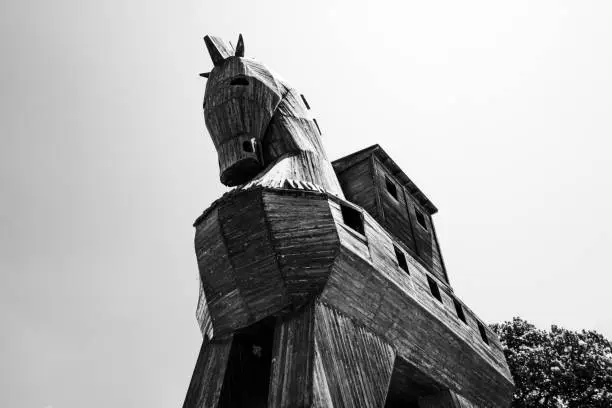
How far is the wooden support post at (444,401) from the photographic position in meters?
12.7

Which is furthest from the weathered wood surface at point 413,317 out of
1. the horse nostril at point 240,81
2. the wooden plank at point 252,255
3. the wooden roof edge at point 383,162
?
the horse nostril at point 240,81

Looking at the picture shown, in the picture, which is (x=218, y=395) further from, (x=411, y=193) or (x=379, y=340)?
(x=411, y=193)

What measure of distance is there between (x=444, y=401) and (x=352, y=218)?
4865mm

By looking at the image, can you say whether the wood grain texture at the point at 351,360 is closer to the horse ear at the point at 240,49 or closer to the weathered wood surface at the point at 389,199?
the weathered wood surface at the point at 389,199

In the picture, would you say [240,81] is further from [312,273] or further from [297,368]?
[297,368]

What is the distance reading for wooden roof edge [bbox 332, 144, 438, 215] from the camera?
17219 mm

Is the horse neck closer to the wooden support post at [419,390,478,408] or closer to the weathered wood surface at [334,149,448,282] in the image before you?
the weathered wood surface at [334,149,448,282]

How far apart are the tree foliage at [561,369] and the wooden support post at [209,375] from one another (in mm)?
14543

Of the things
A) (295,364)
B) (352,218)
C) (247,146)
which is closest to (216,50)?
(247,146)

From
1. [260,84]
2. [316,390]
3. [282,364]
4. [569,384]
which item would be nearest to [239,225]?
[282,364]

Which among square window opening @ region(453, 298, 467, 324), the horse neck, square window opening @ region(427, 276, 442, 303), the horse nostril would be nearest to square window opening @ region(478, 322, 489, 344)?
square window opening @ region(453, 298, 467, 324)

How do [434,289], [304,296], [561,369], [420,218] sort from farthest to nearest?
[561,369] → [420,218] → [434,289] → [304,296]

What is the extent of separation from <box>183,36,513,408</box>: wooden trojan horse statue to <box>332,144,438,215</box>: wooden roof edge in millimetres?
2520

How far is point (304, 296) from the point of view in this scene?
10.5 m
